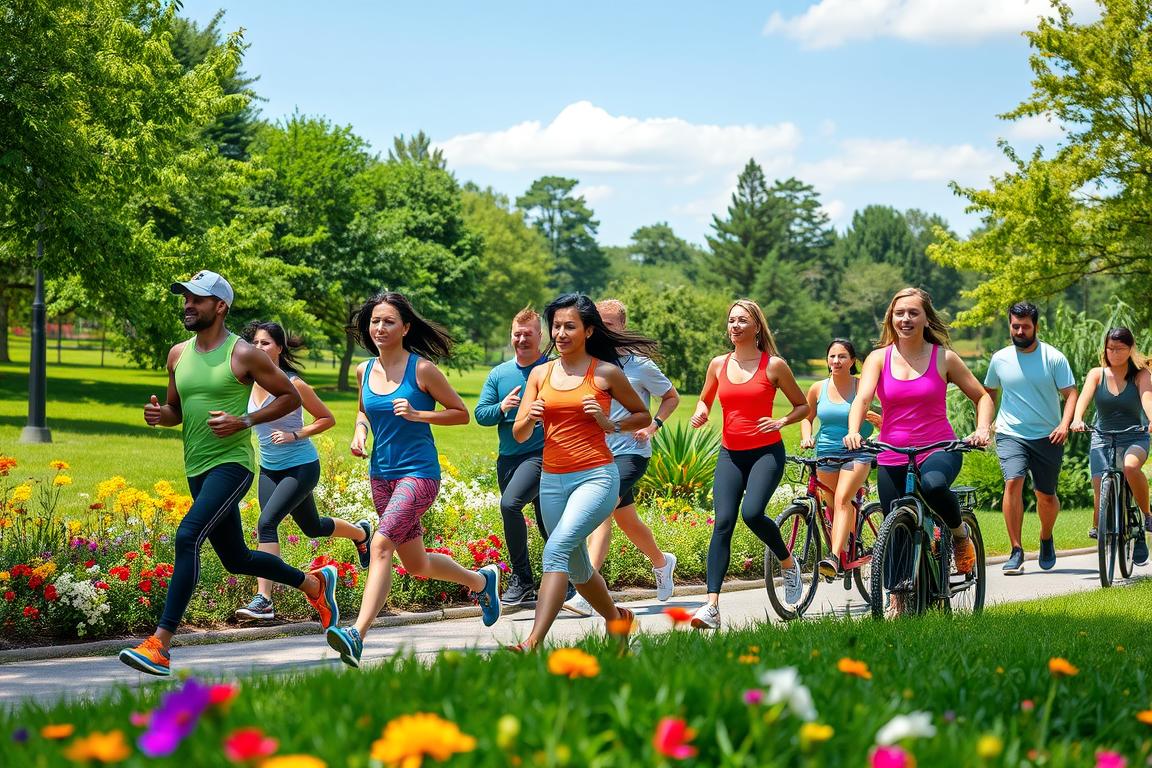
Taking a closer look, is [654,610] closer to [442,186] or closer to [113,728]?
[113,728]

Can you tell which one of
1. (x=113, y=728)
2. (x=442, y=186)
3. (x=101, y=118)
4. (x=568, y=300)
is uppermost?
(x=442, y=186)

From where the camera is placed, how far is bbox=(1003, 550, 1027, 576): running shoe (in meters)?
11.8

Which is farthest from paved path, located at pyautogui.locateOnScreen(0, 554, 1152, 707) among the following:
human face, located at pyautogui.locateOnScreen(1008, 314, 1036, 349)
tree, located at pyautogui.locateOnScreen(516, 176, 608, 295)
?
tree, located at pyautogui.locateOnScreen(516, 176, 608, 295)

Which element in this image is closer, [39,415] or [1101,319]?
[1101,319]

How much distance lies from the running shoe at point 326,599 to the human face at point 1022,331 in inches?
243

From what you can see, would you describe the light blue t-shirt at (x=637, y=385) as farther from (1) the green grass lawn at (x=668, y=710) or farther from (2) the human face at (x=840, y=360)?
(1) the green grass lawn at (x=668, y=710)

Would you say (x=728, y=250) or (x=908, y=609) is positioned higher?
(x=728, y=250)

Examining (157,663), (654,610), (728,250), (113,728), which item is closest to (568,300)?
(157,663)

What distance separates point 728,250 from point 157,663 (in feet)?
352

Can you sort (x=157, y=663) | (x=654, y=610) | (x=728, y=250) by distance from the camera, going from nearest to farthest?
(x=157, y=663), (x=654, y=610), (x=728, y=250)

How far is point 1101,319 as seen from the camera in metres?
20.6

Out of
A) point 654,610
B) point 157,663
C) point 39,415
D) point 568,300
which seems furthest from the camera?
point 39,415

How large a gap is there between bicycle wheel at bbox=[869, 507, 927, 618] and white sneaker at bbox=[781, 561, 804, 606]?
106cm

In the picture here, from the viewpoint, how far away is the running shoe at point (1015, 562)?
11.8 metres
